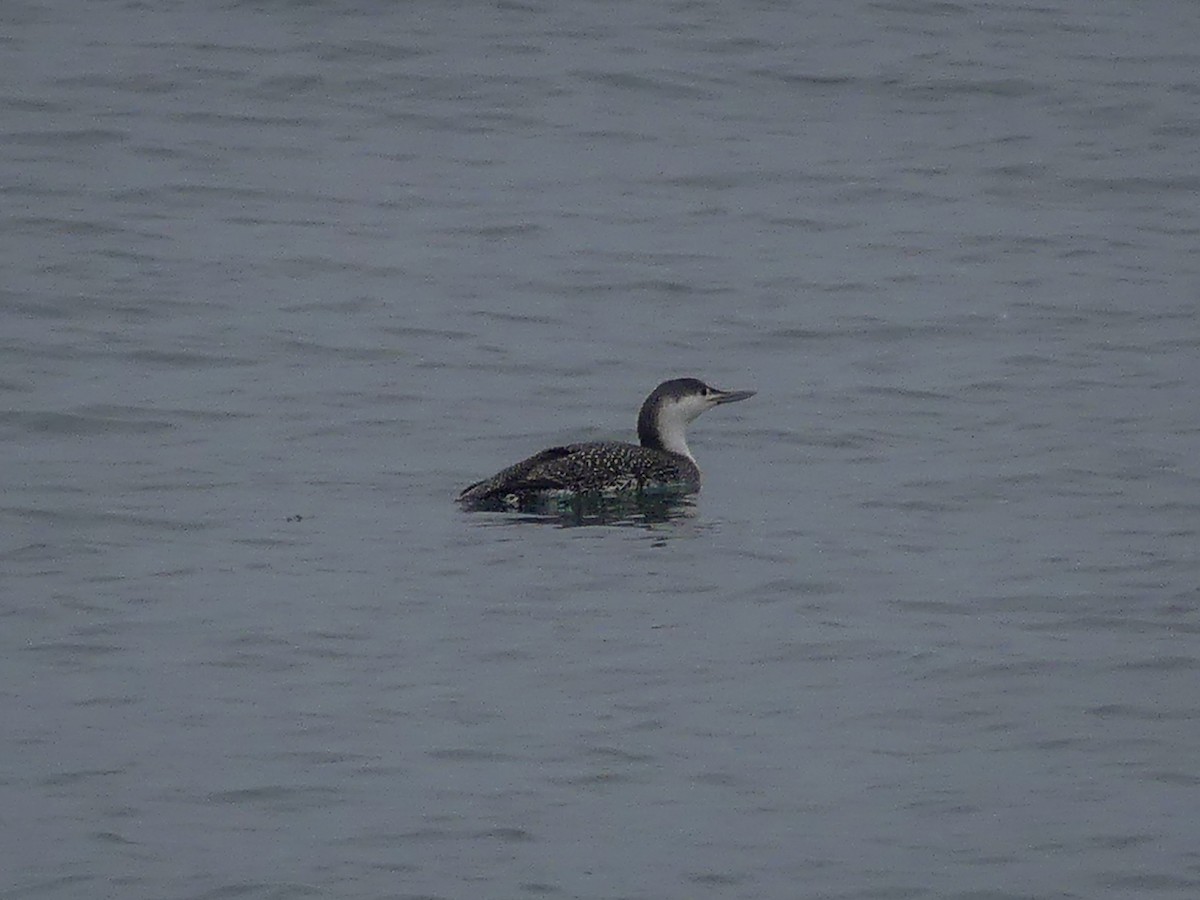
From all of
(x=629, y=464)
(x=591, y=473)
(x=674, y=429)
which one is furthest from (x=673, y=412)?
(x=591, y=473)

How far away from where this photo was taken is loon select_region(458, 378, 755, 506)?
12094 millimetres

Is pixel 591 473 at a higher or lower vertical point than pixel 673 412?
lower

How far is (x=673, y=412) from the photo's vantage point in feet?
43.9

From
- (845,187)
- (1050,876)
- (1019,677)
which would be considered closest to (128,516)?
(1019,677)

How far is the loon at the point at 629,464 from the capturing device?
12.1m

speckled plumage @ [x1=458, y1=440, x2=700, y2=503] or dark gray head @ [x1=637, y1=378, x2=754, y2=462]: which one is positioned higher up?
dark gray head @ [x1=637, y1=378, x2=754, y2=462]

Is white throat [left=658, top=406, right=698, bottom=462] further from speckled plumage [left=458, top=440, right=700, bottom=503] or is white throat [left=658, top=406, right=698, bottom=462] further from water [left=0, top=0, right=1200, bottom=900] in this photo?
water [left=0, top=0, right=1200, bottom=900]

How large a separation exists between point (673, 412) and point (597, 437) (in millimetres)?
724

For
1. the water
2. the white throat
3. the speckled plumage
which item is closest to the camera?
the water

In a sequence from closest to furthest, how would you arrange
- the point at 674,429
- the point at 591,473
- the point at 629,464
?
1. the point at 591,473
2. the point at 629,464
3. the point at 674,429

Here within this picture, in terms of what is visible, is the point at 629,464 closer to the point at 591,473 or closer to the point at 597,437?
the point at 591,473

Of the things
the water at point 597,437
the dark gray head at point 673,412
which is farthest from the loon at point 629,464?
the water at point 597,437

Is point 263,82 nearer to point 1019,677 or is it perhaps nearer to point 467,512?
point 467,512

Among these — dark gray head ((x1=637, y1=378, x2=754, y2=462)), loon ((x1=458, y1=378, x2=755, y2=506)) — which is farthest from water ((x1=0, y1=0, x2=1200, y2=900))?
dark gray head ((x1=637, y1=378, x2=754, y2=462))
